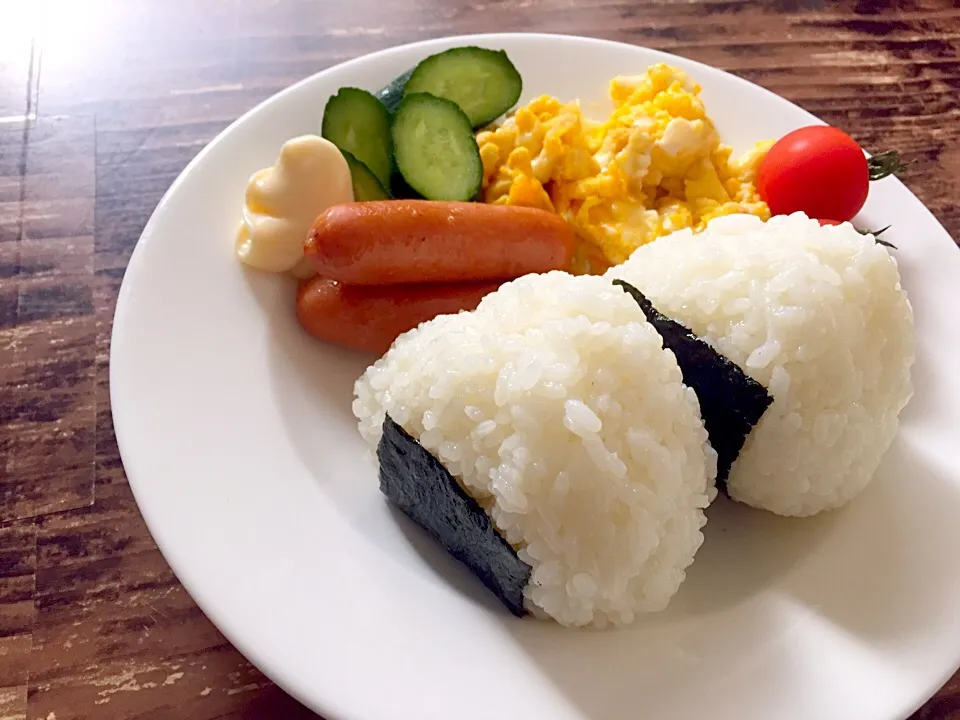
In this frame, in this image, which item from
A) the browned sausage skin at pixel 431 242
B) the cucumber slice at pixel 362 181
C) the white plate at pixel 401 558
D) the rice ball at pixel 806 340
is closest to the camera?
the white plate at pixel 401 558

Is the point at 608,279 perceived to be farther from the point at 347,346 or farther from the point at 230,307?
the point at 230,307

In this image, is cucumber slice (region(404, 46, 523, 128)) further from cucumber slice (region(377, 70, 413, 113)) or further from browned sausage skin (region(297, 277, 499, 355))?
browned sausage skin (region(297, 277, 499, 355))

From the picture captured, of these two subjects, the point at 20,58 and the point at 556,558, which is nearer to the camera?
the point at 556,558

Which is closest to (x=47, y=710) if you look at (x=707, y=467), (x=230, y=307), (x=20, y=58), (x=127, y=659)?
(x=127, y=659)

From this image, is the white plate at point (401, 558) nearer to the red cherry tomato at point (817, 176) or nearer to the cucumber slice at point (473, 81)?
the red cherry tomato at point (817, 176)

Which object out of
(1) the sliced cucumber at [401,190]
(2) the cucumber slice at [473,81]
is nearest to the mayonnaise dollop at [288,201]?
(1) the sliced cucumber at [401,190]

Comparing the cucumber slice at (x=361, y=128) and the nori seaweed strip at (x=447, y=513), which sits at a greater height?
the cucumber slice at (x=361, y=128)

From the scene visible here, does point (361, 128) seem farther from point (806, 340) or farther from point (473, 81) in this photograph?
point (806, 340)
